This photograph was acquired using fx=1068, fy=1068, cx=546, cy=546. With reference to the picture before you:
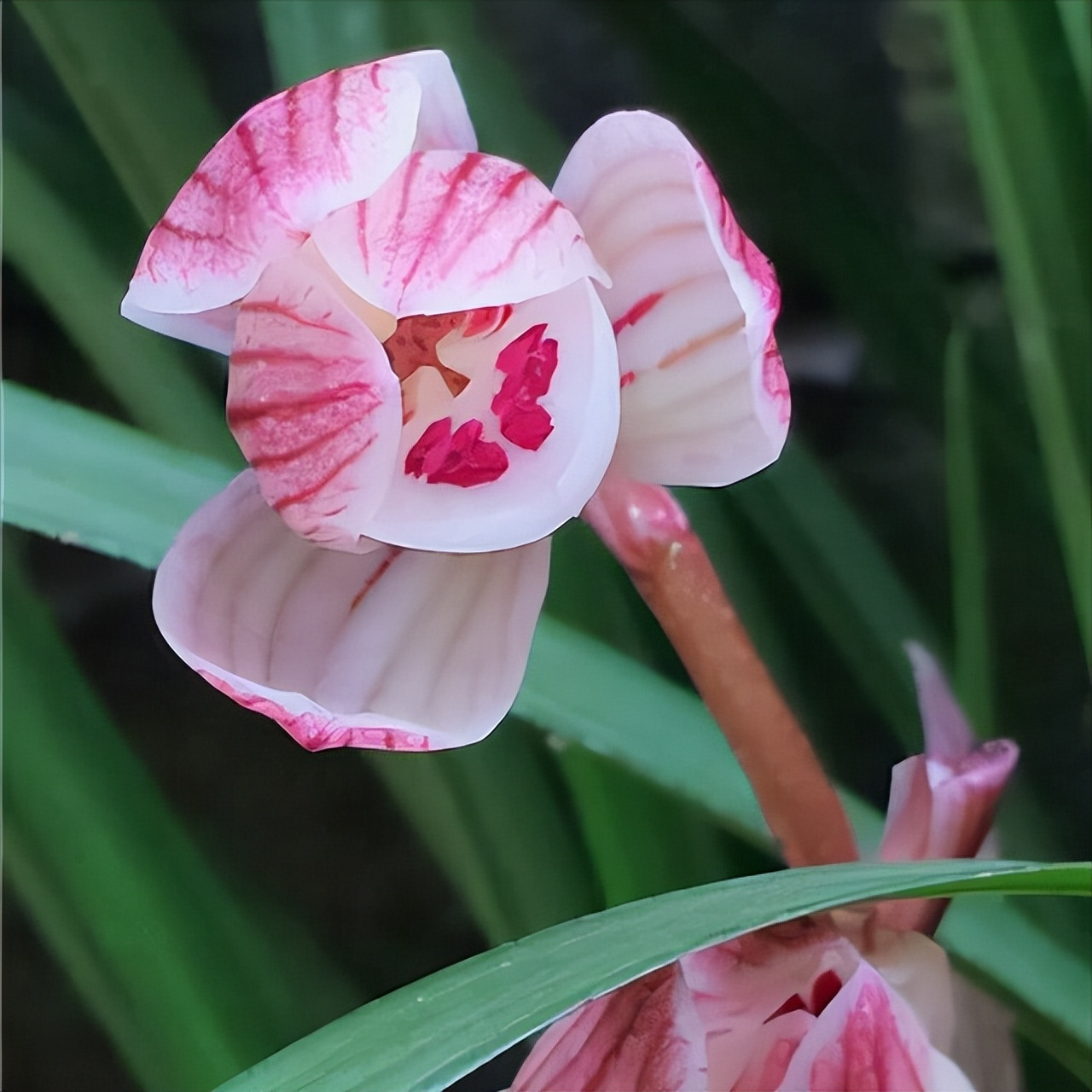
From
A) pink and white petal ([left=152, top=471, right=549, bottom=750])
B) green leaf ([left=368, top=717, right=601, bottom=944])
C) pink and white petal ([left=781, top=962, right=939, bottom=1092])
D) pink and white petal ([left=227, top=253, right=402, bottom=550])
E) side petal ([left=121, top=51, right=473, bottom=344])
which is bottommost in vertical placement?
pink and white petal ([left=781, top=962, right=939, bottom=1092])

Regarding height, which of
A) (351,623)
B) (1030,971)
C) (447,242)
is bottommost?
(1030,971)

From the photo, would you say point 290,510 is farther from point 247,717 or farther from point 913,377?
point 913,377

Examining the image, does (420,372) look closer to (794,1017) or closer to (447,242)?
(447,242)

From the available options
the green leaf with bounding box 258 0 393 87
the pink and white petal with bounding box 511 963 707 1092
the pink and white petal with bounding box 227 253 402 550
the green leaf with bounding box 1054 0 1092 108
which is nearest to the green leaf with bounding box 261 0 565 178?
the green leaf with bounding box 258 0 393 87

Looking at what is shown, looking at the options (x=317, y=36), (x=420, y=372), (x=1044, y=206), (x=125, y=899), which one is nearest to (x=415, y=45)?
(x=317, y=36)

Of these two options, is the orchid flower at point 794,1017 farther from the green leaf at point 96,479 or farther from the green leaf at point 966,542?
the green leaf at point 96,479

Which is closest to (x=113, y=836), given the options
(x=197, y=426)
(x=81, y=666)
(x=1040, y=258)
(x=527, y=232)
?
(x=81, y=666)

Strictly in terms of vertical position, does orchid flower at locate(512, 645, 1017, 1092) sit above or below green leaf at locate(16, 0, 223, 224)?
below

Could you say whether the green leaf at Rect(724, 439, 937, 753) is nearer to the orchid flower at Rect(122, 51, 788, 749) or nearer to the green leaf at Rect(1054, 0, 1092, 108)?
the orchid flower at Rect(122, 51, 788, 749)
